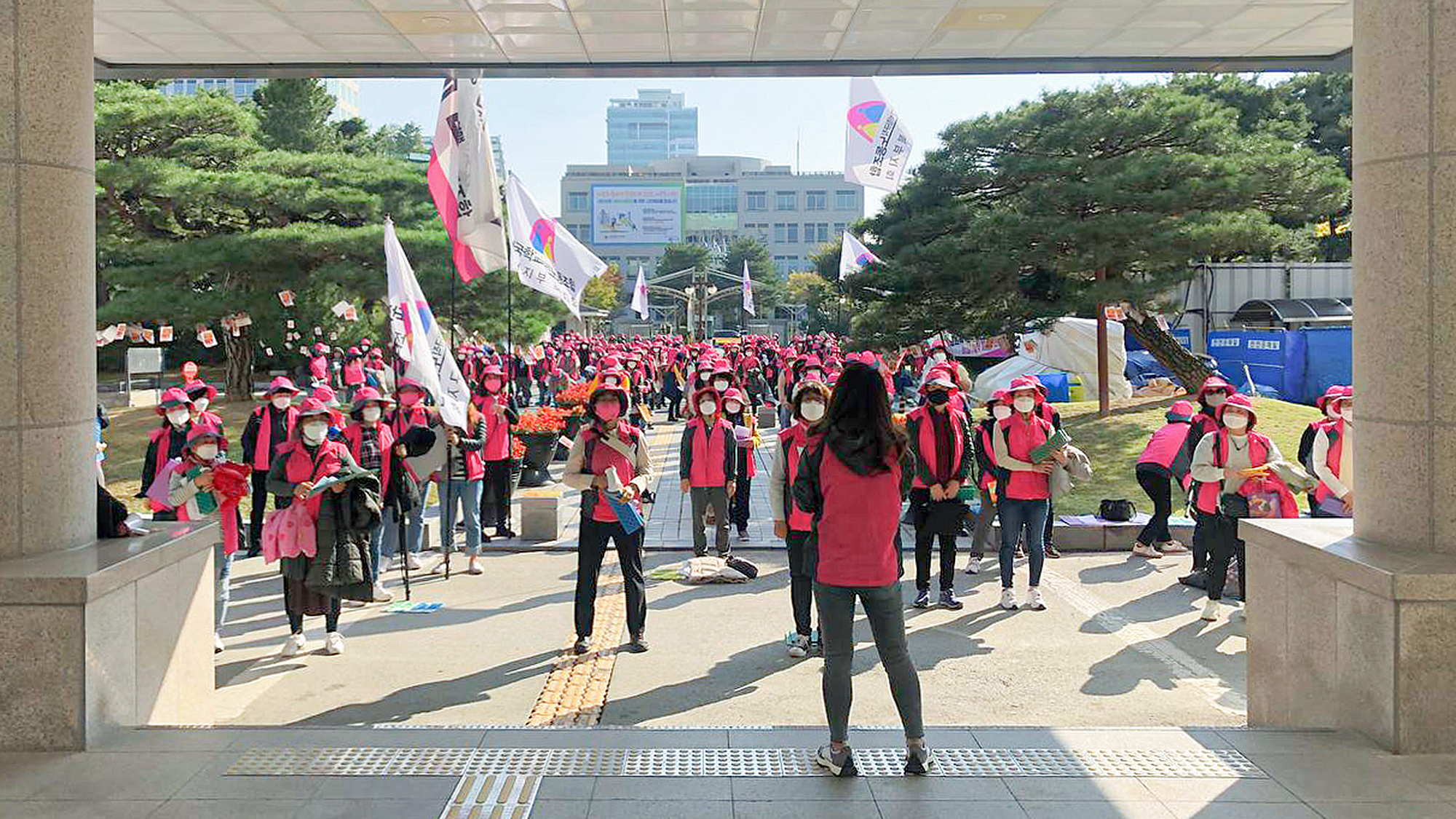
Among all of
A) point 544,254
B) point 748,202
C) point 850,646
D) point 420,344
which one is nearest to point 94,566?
point 850,646

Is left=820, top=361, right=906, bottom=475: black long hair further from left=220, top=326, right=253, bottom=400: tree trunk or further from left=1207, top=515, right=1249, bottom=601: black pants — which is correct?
left=220, top=326, right=253, bottom=400: tree trunk

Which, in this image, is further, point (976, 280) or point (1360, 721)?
point (976, 280)

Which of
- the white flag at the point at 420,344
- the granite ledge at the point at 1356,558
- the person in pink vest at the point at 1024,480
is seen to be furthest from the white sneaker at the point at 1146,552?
the white flag at the point at 420,344

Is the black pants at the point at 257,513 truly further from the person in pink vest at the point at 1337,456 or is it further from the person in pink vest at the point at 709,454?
the person in pink vest at the point at 1337,456

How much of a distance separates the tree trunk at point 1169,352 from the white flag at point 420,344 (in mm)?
16124

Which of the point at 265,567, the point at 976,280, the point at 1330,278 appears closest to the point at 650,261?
the point at 1330,278

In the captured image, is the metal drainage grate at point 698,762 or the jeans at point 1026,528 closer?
the metal drainage grate at point 698,762

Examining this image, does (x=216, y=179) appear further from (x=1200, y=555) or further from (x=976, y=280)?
(x=1200, y=555)

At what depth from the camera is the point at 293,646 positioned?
8.16 meters

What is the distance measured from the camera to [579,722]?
6609 millimetres

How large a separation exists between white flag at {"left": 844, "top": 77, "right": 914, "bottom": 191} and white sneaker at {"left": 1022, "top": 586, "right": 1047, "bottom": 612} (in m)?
7.31

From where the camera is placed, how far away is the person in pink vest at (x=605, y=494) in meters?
7.88

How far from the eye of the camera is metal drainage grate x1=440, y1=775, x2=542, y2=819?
173 inches

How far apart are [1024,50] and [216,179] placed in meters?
19.6
